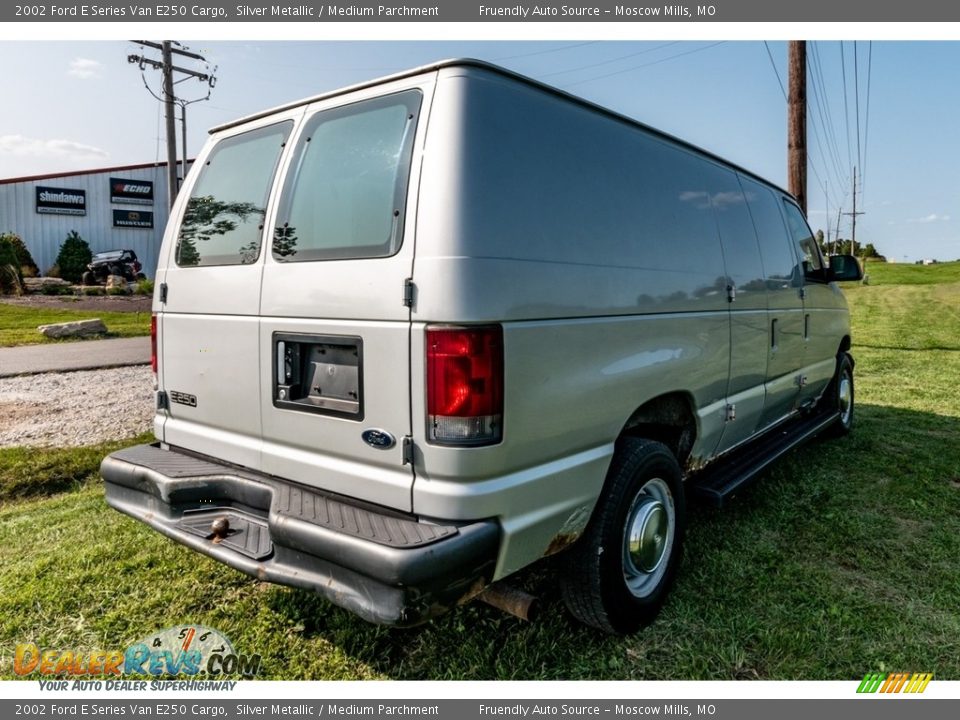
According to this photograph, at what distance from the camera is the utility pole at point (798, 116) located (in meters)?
11.6

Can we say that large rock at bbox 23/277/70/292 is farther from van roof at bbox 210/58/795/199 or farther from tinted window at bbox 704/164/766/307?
tinted window at bbox 704/164/766/307

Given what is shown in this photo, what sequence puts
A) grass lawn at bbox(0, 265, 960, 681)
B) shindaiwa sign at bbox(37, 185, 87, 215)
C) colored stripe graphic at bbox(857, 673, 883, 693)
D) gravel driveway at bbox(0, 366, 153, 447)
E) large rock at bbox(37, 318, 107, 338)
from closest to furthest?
colored stripe graphic at bbox(857, 673, 883, 693), grass lawn at bbox(0, 265, 960, 681), gravel driveway at bbox(0, 366, 153, 447), large rock at bbox(37, 318, 107, 338), shindaiwa sign at bbox(37, 185, 87, 215)

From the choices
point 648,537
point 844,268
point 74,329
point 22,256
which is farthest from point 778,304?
point 22,256

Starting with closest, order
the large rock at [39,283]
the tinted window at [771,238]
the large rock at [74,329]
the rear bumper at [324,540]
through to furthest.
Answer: the rear bumper at [324,540], the tinted window at [771,238], the large rock at [74,329], the large rock at [39,283]

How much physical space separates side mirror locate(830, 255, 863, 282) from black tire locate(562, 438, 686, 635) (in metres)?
3.28

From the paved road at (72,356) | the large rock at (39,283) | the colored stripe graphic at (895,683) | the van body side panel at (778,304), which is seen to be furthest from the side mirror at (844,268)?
the large rock at (39,283)

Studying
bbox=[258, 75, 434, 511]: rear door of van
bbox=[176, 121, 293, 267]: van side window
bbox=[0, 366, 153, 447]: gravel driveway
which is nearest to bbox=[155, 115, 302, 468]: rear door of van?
bbox=[176, 121, 293, 267]: van side window

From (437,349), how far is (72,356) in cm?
1217

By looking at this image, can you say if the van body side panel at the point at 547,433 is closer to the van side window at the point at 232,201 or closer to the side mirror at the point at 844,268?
the van side window at the point at 232,201

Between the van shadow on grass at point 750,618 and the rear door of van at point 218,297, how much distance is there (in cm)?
93

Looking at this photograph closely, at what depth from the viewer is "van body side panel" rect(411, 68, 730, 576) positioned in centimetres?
234

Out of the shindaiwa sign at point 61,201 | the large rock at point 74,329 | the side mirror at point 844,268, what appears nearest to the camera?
the side mirror at point 844,268

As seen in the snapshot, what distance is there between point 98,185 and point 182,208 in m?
34.0

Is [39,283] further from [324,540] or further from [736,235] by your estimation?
[324,540]
